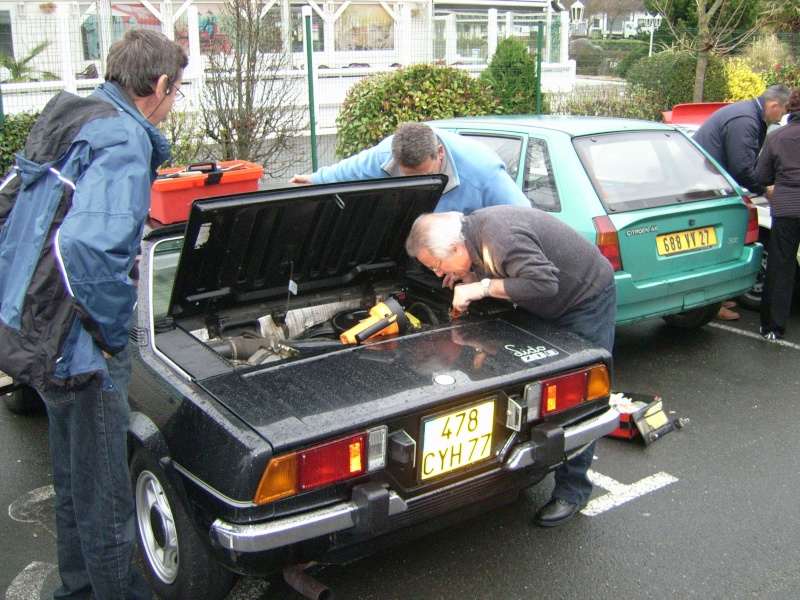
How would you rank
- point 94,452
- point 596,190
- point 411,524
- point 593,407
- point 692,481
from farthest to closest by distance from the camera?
1. point 596,190
2. point 692,481
3. point 593,407
4. point 411,524
5. point 94,452

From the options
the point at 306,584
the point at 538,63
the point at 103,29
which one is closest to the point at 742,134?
the point at 538,63

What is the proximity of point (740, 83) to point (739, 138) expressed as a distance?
32.4 feet

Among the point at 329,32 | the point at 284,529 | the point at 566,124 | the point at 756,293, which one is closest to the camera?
the point at 284,529

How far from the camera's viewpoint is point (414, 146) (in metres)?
3.85

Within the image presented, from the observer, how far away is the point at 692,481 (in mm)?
3816

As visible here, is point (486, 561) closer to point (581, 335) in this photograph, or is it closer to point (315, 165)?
point (581, 335)

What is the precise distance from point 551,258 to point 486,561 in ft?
4.16

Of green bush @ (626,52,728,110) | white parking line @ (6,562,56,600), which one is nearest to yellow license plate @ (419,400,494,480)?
white parking line @ (6,562,56,600)

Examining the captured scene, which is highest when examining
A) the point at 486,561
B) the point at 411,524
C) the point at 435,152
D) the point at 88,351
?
the point at 435,152

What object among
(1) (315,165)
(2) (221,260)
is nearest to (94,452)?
(2) (221,260)

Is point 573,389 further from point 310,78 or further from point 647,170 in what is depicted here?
point 310,78

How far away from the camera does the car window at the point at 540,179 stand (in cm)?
498

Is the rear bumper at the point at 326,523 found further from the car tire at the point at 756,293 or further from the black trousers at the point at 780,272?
the car tire at the point at 756,293

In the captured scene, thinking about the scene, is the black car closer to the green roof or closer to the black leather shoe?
the black leather shoe
